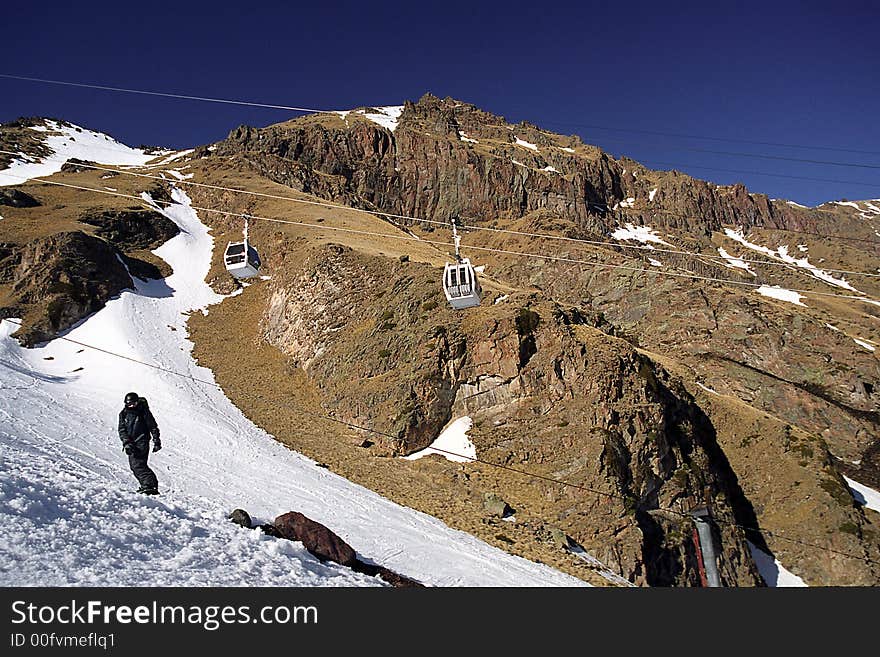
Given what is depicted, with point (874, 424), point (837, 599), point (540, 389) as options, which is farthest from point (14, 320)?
point (874, 424)

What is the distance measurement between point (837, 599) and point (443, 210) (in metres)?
167

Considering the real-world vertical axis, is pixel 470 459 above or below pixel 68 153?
below

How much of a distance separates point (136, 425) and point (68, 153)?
17194 centimetres

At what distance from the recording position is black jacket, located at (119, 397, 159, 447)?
46.5 feet

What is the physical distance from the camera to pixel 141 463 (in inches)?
571

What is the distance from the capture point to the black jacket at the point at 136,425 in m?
14.2

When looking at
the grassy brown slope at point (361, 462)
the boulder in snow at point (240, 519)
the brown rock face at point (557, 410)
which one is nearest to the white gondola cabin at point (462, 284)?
the brown rock face at point (557, 410)

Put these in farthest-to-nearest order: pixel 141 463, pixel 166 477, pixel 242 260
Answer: pixel 242 260, pixel 166 477, pixel 141 463

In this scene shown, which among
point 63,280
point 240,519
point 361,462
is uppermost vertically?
point 63,280

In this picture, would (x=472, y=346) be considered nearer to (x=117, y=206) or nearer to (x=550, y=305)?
(x=550, y=305)

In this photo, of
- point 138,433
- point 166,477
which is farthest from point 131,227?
point 138,433

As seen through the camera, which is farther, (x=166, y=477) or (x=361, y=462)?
(x=361, y=462)

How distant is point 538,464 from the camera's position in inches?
1368

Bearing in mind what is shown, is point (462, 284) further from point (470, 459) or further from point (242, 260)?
point (242, 260)
